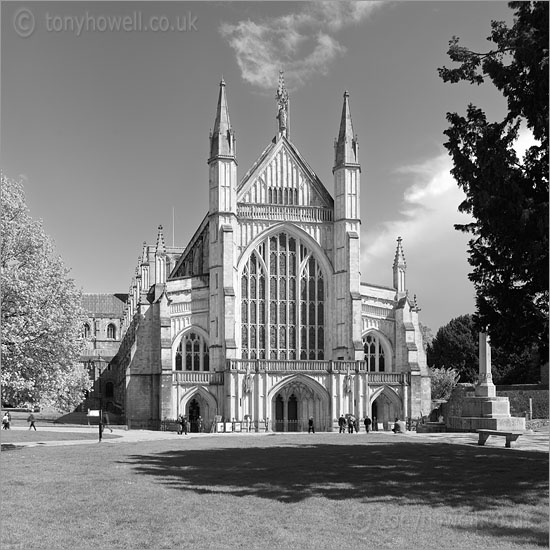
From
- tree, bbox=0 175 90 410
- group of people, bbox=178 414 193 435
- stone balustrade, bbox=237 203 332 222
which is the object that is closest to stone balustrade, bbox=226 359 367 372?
group of people, bbox=178 414 193 435

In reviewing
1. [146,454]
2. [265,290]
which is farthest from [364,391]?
[146,454]

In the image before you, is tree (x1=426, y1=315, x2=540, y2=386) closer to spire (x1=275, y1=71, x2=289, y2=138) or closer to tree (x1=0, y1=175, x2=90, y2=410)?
spire (x1=275, y1=71, x2=289, y2=138)

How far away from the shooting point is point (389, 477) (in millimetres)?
20125

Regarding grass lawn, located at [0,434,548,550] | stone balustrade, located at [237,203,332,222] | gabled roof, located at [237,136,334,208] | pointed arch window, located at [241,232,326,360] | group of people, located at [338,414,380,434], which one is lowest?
group of people, located at [338,414,380,434]

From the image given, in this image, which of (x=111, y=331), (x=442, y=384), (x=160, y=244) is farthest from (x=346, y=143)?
(x=111, y=331)

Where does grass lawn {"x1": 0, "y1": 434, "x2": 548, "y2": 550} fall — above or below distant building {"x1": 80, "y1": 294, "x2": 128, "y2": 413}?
below

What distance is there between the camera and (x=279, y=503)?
1609 cm

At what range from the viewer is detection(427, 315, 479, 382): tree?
3620 inches

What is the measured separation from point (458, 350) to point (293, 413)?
132ft

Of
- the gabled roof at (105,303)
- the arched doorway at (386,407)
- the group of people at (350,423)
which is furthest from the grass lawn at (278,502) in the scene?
the gabled roof at (105,303)

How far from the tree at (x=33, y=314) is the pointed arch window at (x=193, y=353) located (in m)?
27.2

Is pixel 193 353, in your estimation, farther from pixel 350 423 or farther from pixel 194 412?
pixel 350 423

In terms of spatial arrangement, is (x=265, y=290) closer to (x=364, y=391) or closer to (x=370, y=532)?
(x=364, y=391)

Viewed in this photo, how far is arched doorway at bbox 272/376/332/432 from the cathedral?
0.27 ft
